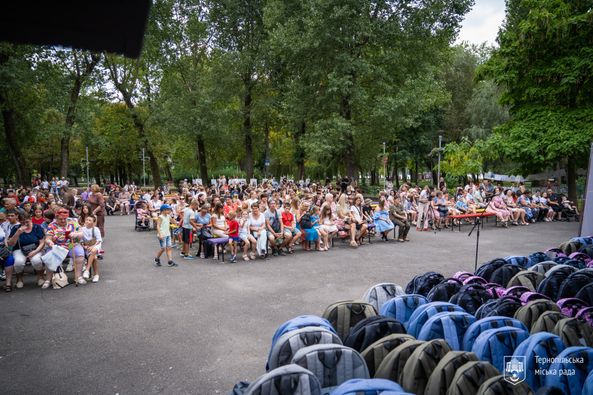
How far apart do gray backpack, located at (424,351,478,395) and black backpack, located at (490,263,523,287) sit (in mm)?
3405

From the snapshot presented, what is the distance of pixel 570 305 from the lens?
4.80 m

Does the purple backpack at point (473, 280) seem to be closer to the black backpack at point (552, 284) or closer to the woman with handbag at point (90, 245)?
the black backpack at point (552, 284)

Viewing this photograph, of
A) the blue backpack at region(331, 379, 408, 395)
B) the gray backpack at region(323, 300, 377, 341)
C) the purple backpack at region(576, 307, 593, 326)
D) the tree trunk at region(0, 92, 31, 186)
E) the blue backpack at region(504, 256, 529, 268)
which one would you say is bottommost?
the gray backpack at region(323, 300, 377, 341)

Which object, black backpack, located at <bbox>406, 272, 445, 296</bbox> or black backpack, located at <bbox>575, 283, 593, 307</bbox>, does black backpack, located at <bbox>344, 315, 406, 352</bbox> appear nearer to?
black backpack, located at <bbox>406, 272, 445, 296</bbox>

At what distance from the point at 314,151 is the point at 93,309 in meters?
17.1

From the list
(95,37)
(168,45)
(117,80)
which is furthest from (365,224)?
(117,80)

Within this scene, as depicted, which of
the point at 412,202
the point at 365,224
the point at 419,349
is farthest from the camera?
the point at 412,202

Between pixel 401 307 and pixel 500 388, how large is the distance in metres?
2.04

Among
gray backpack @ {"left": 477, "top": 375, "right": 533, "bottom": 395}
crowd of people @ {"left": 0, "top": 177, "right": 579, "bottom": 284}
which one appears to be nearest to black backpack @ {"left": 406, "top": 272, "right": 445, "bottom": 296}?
gray backpack @ {"left": 477, "top": 375, "right": 533, "bottom": 395}

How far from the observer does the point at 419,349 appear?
10.9 ft

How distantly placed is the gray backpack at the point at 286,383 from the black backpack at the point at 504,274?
14.4 feet

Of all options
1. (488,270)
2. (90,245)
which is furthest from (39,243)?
Result: (488,270)

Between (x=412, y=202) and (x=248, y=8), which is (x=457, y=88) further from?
(x=412, y=202)

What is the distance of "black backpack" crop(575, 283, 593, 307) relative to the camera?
16.4 feet
